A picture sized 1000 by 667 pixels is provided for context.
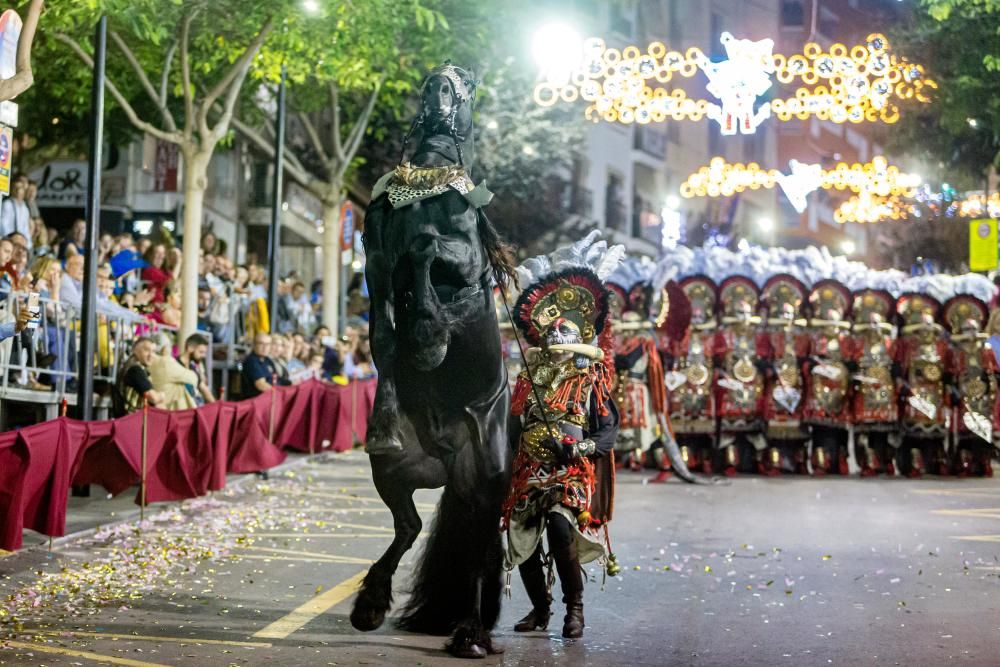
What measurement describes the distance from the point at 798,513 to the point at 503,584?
750cm

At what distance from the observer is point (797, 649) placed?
7547mm

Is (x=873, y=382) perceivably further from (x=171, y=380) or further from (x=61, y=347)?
(x=61, y=347)

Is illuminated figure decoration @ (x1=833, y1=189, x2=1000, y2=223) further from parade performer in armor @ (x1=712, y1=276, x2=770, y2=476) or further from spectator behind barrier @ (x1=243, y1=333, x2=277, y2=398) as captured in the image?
spectator behind barrier @ (x1=243, y1=333, x2=277, y2=398)

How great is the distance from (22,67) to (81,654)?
5249 millimetres

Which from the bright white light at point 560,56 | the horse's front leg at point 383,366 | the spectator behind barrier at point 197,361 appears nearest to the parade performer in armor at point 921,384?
the bright white light at point 560,56

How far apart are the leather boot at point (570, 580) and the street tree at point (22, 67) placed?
203 inches

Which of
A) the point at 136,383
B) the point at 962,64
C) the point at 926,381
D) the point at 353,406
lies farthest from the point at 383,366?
the point at 962,64

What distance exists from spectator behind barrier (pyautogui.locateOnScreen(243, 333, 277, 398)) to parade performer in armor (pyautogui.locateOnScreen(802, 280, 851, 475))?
7239 mm

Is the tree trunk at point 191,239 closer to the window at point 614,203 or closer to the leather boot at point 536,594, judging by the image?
the leather boot at point 536,594

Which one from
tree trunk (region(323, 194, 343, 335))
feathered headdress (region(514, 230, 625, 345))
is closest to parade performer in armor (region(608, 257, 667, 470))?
feathered headdress (region(514, 230, 625, 345))

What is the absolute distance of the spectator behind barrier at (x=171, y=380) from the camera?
1585 centimetres

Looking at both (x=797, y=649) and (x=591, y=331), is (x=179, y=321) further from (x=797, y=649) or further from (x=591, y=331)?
(x=797, y=649)

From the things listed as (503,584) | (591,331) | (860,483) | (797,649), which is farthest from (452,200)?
(860,483)

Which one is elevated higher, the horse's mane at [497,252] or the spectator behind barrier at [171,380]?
the horse's mane at [497,252]
